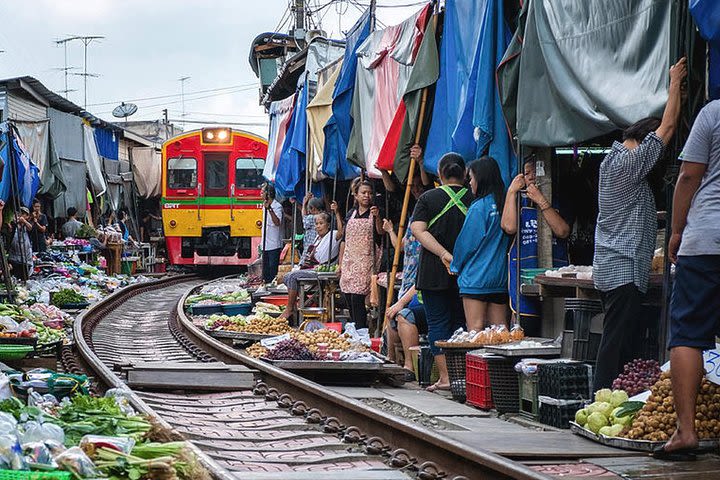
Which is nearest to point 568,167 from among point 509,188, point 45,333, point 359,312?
point 509,188

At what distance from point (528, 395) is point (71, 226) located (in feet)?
69.9

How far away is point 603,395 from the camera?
605cm

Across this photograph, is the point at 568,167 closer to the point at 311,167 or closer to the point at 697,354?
the point at 697,354

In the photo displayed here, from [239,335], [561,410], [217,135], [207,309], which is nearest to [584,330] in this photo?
[561,410]

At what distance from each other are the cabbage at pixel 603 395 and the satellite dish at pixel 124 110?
1817 inches

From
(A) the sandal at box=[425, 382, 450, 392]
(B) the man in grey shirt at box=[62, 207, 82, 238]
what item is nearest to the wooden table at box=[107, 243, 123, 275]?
(B) the man in grey shirt at box=[62, 207, 82, 238]

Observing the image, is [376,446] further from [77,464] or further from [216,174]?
[216,174]

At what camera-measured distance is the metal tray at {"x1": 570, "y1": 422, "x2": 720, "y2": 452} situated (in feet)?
17.7

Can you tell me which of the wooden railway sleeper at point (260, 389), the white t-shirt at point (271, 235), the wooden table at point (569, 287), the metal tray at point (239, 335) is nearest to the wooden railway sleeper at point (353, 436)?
the wooden table at point (569, 287)

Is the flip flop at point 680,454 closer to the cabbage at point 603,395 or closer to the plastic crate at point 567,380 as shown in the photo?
the cabbage at point 603,395

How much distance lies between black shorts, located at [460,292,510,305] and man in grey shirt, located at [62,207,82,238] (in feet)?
64.6

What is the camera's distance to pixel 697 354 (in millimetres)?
5191

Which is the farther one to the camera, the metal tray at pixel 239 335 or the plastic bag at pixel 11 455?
the metal tray at pixel 239 335

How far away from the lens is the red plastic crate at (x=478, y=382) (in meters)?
7.51
